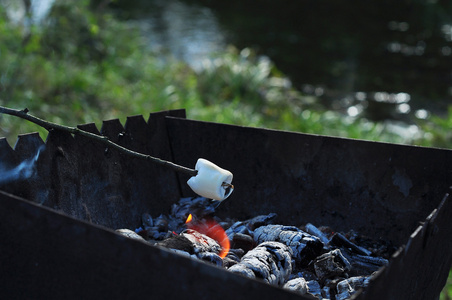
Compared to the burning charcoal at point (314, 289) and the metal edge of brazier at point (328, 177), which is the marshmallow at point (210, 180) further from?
the metal edge of brazier at point (328, 177)

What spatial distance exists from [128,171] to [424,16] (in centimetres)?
1043

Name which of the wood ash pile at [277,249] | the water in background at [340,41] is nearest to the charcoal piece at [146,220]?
the wood ash pile at [277,249]

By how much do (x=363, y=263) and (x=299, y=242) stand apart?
0.28 m

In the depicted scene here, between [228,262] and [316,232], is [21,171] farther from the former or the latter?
[316,232]

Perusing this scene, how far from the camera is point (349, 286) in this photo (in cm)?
173

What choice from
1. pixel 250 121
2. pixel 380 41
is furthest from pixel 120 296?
pixel 380 41

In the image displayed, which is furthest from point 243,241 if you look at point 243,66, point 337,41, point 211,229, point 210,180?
point 337,41

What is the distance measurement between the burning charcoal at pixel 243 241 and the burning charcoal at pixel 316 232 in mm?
270

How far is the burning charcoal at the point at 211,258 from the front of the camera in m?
1.75

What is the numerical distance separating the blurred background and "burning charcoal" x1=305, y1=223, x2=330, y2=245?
135cm

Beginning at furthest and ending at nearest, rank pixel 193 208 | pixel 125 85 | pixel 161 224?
pixel 125 85
pixel 193 208
pixel 161 224

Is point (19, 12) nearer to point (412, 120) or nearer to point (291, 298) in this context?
point (412, 120)

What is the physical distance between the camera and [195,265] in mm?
1202

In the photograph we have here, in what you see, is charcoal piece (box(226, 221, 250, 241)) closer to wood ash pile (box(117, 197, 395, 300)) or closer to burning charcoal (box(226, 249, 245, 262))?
wood ash pile (box(117, 197, 395, 300))
